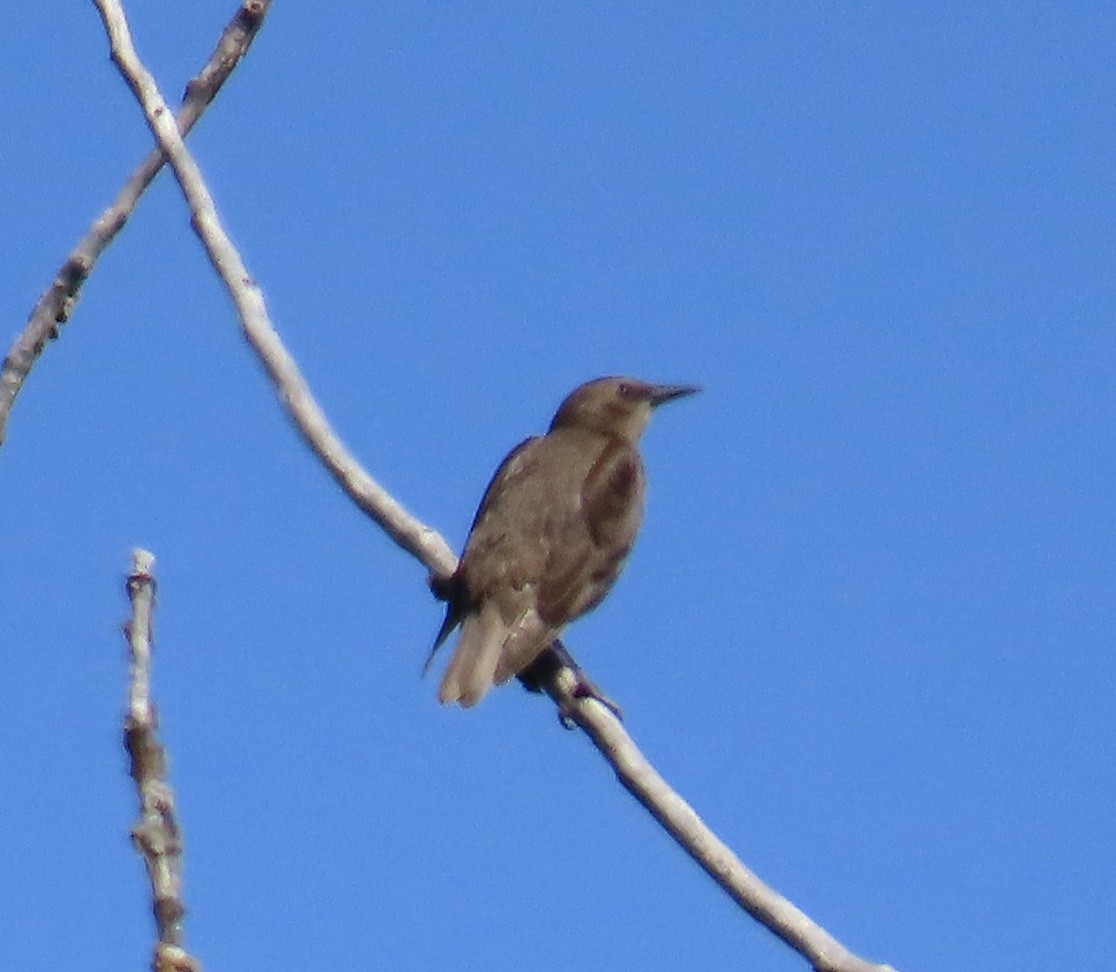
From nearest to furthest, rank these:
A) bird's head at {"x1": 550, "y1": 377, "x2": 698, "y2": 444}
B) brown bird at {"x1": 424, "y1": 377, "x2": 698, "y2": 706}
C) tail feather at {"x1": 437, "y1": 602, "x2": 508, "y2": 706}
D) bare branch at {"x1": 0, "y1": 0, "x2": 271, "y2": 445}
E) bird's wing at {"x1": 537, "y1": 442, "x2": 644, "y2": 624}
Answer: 1. bare branch at {"x1": 0, "y1": 0, "x2": 271, "y2": 445}
2. tail feather at {"x1": 437, "y1": 602, "x2": 508, "y2": 706}
3. brown bird at {"x1": 424, "y1": 377, "x2": 698, "y2": 706}
4. bird's wing at {"x1": 537, "y1": 442, "x2": 644, "y2": 624}
5. bird's head at {"x1": 550, "y1": 377, "x2": 698, "y2": 444}

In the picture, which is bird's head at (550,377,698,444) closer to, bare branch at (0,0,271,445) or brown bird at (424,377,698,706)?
brown bird at (424,377,698,706)

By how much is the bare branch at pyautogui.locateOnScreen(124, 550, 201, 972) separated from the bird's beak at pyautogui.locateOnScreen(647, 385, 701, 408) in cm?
837

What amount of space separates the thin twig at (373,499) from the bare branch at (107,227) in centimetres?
13

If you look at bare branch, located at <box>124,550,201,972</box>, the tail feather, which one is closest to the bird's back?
the tail feather

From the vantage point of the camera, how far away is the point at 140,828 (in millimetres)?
2352

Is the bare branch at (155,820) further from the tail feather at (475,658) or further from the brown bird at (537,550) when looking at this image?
the tail feather at (475,658)

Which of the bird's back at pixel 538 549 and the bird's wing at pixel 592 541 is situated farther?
the bird's wing at pixel 592 541

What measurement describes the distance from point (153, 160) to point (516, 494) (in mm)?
4220

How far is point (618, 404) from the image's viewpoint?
1077 cm

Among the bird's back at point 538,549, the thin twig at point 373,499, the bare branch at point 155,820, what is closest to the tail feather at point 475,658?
the bird's back at point 538,549

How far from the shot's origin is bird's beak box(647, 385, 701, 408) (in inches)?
426

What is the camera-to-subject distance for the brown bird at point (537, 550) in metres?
8.11

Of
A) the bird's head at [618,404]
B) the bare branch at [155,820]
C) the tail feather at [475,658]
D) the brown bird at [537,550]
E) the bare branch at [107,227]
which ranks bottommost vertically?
the bare branch at [155,820]

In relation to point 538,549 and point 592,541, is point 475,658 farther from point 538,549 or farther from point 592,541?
point 592,541
